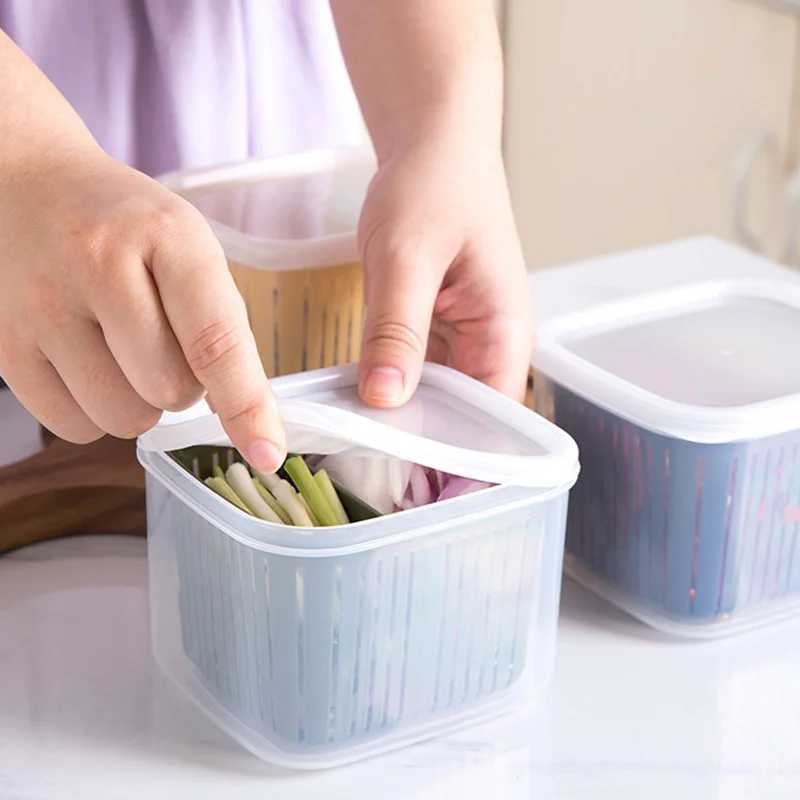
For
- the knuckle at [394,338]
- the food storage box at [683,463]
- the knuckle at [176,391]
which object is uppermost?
the knuckle at [176,391]

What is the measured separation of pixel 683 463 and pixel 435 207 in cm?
22

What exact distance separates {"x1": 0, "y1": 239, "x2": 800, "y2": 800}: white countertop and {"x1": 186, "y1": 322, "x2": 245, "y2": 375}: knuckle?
210mm

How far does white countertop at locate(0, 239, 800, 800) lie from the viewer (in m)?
0.65

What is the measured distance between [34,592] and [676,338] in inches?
16.8

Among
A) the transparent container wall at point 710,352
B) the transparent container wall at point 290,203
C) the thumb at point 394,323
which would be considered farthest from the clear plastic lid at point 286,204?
the transparent container wall at point 710,352

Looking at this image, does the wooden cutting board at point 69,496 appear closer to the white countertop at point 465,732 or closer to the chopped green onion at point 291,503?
the white countertop at point 465,732

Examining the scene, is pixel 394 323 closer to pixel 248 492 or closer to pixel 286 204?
pixel 248 492

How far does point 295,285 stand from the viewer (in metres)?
0.94

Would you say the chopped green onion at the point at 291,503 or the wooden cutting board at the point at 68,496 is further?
the wooden cutting board at the point at 68,496

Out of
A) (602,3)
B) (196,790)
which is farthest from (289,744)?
(602,3)

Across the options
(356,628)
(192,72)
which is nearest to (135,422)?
(356,628)

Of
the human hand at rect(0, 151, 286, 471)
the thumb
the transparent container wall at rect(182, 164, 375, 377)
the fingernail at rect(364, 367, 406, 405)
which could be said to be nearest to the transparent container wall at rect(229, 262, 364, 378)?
the transparent container wall at rect(182, 164, 375, 377)

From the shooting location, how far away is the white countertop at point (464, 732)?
647mm

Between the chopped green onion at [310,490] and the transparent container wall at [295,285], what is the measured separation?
0.27 meters
